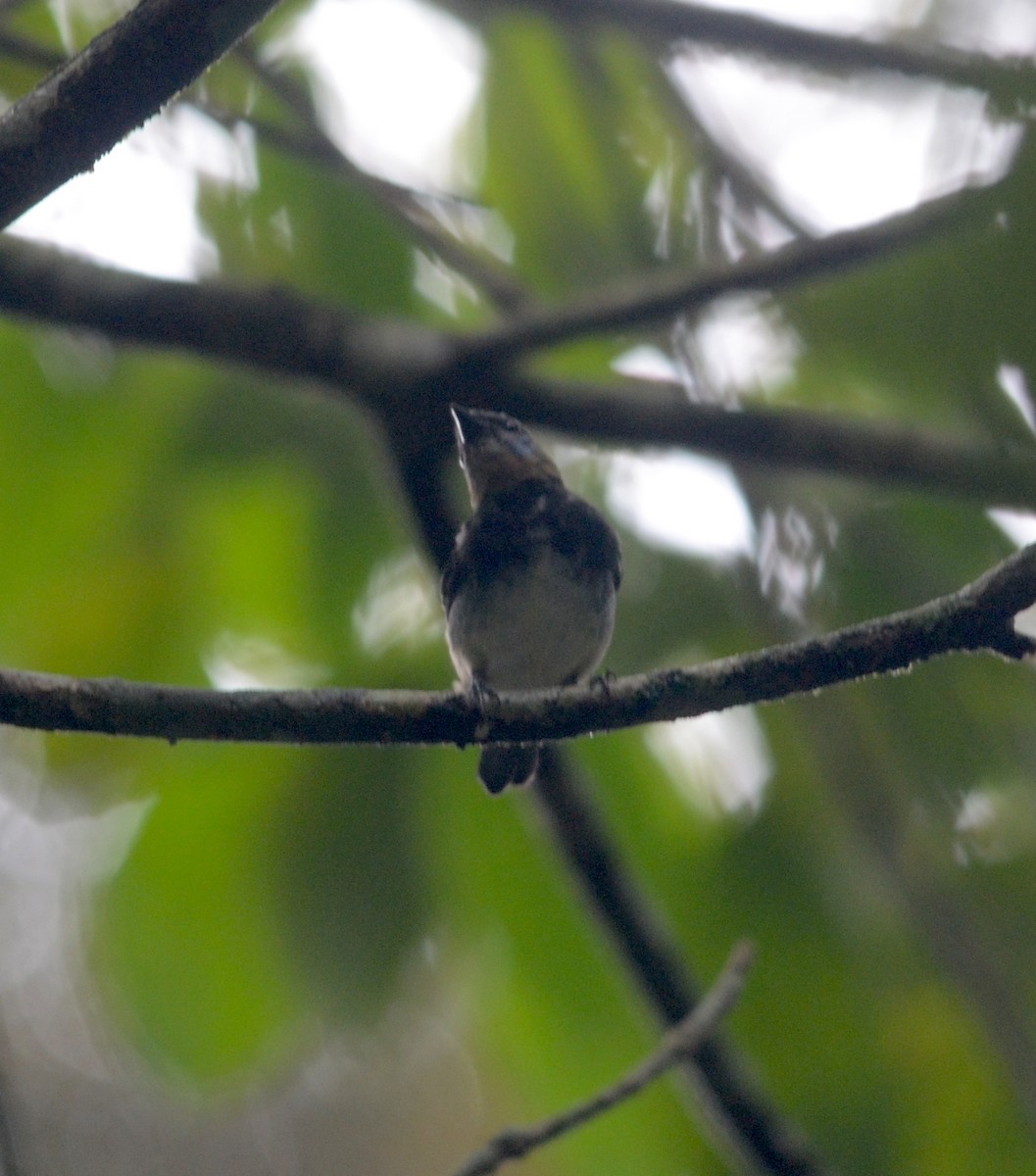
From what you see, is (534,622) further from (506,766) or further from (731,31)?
(731,31)

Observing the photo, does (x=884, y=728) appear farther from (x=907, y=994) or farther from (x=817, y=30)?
(x=817, y=30)

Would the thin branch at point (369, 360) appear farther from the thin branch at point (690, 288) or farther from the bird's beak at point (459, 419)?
the thin branch at point (690, 288)

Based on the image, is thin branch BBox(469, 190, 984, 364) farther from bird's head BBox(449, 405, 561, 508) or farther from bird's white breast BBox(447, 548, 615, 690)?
bird's white breast BBox(447, 548, 615, 690)

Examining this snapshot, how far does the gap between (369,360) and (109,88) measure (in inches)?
77.8

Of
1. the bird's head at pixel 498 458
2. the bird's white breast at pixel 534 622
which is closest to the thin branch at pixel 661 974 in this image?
the bird's white breast at pixel 534 622

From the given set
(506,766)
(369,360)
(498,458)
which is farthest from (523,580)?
(369,360)

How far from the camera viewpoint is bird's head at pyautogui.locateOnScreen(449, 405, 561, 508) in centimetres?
450

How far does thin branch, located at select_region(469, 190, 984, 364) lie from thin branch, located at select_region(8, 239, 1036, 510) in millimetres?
186

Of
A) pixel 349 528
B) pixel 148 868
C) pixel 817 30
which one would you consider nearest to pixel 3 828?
pixel 148 868

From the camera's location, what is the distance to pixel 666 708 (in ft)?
8.46

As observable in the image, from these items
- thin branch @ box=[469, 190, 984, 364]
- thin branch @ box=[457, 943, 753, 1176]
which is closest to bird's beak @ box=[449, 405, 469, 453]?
thin branch @ box=[469, 190, 984, 364]

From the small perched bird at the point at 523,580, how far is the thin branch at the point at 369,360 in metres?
0.19

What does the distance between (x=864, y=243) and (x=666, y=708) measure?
156cm

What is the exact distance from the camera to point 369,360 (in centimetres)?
406
